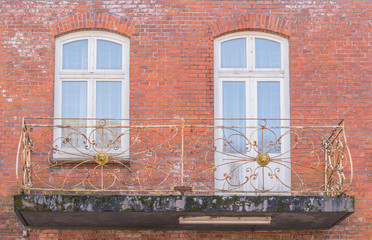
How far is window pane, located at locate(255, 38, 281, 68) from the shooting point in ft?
43.8

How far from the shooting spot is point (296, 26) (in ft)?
43.6

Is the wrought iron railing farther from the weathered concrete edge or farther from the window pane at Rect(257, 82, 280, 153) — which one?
the weathered concrete edge

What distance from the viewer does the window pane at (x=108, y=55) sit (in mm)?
13320

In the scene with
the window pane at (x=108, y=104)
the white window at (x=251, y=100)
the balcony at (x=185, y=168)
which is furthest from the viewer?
the window pane at (x=108, y=104)

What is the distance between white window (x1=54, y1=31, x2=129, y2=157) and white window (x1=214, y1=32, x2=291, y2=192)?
1.66 metres

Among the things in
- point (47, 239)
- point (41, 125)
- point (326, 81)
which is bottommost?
point (47, 239)

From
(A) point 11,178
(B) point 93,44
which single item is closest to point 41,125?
(A) point 11,178

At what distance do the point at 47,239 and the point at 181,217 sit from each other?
91.7 inches

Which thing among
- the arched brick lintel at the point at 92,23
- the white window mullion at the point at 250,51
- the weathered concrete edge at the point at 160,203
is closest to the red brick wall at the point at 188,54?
the arched brick lintel at the point at 92,23

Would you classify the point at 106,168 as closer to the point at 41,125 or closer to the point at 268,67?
the point at 41,125

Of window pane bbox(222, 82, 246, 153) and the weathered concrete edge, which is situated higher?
window pane bbox(222, 82, 246, 153)

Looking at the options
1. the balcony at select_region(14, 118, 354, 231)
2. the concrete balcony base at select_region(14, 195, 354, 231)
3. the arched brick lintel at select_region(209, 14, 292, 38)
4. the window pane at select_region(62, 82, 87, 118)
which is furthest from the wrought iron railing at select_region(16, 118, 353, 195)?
the arched brick lintel at select_region(209, 14, 292, 38)

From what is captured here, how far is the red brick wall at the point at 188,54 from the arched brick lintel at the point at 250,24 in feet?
0.06

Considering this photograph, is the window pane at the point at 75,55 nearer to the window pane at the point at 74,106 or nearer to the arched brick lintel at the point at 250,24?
the window pane at the point at 74,106
